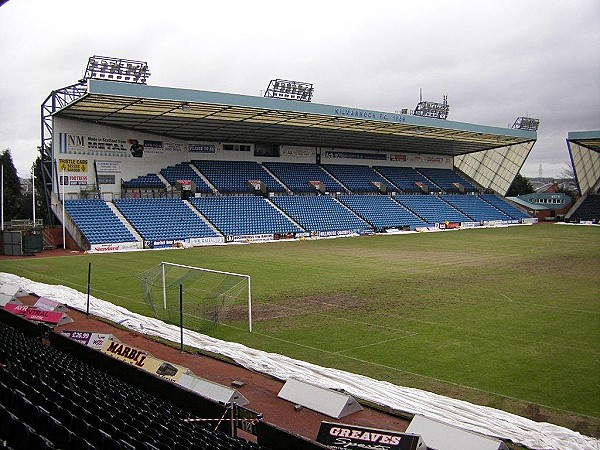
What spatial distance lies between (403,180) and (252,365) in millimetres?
54675

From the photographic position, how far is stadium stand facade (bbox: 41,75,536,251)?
3856 cm

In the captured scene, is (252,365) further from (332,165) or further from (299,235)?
(332,165)

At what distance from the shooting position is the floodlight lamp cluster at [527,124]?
61656 millimetres

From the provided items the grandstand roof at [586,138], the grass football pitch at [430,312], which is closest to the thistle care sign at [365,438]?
the grass football pitch at [430,312]

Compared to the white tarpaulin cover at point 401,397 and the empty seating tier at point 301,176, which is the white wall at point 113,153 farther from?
the white tarpaulin cover at point 401,397

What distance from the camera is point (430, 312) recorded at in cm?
1675

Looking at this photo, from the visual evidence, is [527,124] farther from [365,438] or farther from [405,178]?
[365,438]

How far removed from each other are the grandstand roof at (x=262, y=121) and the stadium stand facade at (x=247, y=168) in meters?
0.10

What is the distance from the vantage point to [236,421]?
7.78m

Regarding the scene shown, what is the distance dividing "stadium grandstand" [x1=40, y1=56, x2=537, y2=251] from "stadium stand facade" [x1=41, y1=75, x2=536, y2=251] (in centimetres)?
12

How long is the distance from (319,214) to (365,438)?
4357 centimetres

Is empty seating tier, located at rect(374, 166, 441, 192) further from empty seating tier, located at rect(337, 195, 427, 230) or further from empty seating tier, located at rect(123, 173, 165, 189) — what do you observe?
empty seating tier, located at rect(123, 173, 165, 189)

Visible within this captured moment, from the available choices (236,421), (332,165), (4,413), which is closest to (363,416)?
(236,421)

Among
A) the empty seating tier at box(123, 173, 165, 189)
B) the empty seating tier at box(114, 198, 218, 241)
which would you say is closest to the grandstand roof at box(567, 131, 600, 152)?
the empty seating tier at box(114, 198, 218, 241)
